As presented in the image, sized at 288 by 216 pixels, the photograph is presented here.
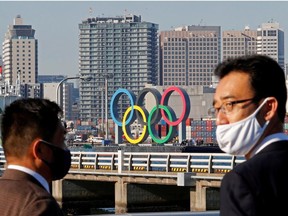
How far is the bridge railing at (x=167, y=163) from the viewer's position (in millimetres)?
33375

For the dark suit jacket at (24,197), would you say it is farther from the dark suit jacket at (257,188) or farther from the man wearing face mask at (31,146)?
the dark suit jacket at (257,188)

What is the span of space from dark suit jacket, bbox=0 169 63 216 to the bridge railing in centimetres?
2615

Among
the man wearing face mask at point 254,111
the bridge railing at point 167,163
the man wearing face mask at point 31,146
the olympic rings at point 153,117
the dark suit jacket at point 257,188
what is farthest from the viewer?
the olympic rings at point 153,117

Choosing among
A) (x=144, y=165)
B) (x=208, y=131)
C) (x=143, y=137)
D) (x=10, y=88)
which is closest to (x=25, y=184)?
(x=144, y=165)

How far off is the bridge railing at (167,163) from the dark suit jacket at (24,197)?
26.1 m

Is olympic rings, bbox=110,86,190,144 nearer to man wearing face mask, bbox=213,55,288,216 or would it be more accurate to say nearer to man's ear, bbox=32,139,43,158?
man's ear, bbox=32,139,43,158

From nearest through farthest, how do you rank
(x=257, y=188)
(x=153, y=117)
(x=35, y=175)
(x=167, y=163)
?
(x=257, y=188)
(x=35, y=175)
(x=167, y=163)
(x=153, y=117)

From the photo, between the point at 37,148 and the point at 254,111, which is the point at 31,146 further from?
the point at 254,111

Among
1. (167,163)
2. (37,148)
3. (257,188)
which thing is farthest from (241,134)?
(167,163)

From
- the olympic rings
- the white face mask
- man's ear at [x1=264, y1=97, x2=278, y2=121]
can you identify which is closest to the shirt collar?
the white face mask

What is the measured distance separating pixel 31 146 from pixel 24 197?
0.28 m

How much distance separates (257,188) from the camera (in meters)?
4.39

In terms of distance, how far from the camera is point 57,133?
16.7ft

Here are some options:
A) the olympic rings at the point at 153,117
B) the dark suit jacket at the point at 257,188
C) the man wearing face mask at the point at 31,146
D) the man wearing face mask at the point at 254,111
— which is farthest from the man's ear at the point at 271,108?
the olympic rings at the point at 153,117
